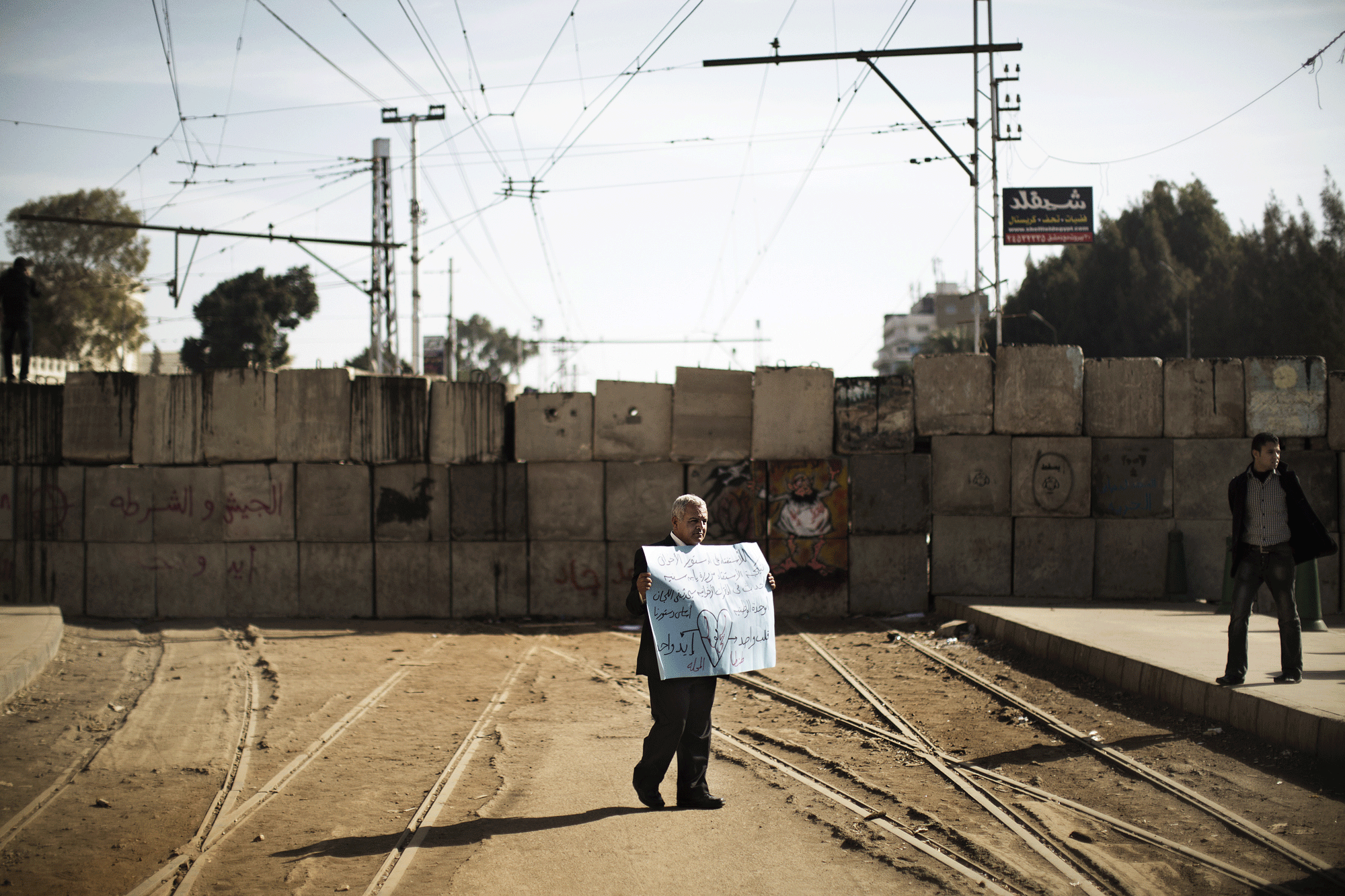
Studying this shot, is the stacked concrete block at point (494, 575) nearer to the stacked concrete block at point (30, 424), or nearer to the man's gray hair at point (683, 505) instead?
the stacked concrete block at point (30, 424)

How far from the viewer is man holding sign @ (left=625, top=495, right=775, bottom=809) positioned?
5.06 m

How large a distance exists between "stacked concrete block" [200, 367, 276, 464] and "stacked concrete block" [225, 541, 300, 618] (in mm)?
1266

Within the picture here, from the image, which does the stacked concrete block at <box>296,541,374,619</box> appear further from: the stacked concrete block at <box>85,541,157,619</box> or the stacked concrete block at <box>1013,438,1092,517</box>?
the stacked concrete block at <box>1013,438,1092,517</box>

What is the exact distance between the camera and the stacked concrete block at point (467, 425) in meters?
13.4

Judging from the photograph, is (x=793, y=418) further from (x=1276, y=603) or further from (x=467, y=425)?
(x=1276, y=603)

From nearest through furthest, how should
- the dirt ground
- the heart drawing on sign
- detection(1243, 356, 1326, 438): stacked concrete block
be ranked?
1. the dirt ground
2. the heart drawing on sign
3. detection(1243, 356, 1326, 438): stacked concrete block

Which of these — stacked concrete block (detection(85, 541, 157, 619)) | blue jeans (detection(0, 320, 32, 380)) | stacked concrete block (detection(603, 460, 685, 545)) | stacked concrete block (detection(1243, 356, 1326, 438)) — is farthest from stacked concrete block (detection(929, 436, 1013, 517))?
blue jeans (detection(0, 320, 32, 380))

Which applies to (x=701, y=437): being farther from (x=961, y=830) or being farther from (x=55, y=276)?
(x=55, y=276)

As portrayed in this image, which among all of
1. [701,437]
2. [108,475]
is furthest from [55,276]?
[701,437]

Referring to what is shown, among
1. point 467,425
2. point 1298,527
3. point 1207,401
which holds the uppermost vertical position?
point 1207,401

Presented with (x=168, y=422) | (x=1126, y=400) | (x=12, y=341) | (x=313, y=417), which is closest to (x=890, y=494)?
(x=1126, y=400)

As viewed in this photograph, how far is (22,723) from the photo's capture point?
24.7 ft

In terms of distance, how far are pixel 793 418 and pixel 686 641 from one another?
8291 mm

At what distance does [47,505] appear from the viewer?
13734mm
